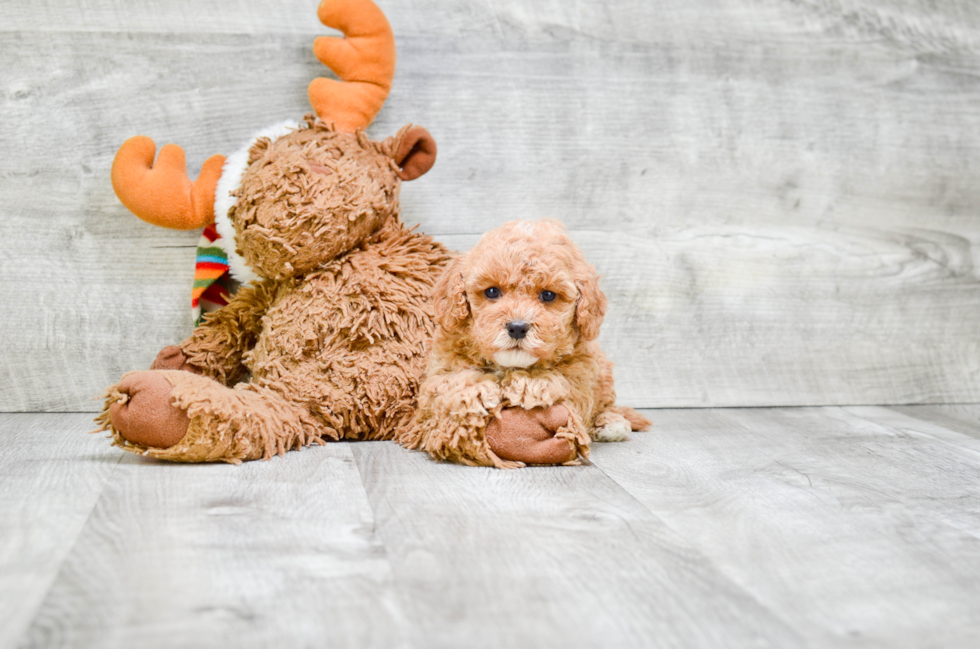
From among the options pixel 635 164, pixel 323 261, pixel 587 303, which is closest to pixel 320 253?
pixel 323 261

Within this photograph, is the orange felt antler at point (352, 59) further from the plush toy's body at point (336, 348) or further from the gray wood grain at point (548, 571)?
the gray wood grain at point (548, 571)

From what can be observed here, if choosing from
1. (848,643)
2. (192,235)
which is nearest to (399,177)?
(192,235)

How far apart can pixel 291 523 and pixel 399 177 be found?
60 cm

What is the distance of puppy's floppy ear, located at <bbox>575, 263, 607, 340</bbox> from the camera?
3.43 feet

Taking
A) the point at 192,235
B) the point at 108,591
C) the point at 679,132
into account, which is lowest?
the point at 108,591

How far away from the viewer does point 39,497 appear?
2.87 feet

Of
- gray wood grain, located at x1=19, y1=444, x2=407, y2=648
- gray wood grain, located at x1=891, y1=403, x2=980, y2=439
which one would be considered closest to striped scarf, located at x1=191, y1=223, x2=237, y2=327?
gray wood grain, located at x1=19, y1=444, x2=407, y2=648

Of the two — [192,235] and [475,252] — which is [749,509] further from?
[192,235]

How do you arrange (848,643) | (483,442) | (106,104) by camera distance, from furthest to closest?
(106,104) → (483,442) → (848,643)

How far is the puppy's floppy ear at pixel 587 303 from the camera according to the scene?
1.04 metres

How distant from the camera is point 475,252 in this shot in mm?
1068

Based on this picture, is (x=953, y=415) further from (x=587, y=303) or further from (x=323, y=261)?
(x=323, y=261)

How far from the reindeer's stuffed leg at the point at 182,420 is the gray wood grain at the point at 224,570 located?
40 mm

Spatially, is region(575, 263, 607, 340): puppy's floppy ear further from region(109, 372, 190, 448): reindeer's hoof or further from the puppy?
region(109, 372, 190, 448): reindeer's hoof
